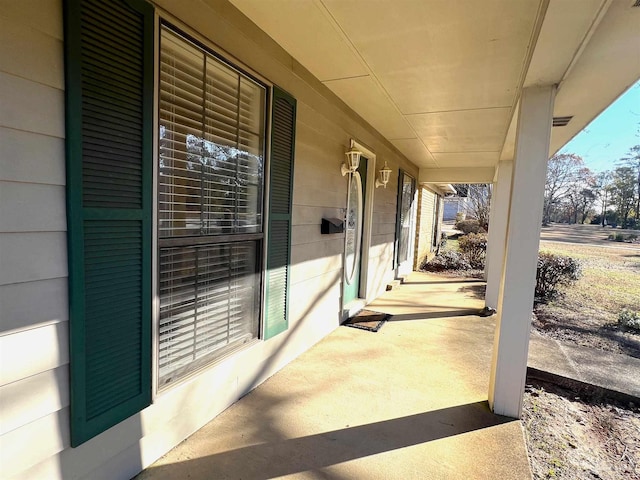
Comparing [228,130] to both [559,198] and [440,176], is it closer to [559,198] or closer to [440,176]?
[440,176]

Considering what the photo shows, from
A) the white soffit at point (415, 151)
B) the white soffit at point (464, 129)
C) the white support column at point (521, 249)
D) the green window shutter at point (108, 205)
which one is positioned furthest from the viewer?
the white soffit at point (415, 151)

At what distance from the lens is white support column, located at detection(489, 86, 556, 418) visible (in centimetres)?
228

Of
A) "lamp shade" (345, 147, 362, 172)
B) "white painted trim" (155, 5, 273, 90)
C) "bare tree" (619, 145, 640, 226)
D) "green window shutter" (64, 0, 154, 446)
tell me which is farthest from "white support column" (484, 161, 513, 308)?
"bare tree" (619, 145, 640, 226)

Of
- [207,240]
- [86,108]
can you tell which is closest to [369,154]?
[207,240]

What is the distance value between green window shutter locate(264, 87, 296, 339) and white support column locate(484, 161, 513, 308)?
11.5ft

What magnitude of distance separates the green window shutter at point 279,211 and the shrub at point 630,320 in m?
4.83

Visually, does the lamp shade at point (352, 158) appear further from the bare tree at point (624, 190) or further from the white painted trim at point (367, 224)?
the bare tree at point (624, 190)

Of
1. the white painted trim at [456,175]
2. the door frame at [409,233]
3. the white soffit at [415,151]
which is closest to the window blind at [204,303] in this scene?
the white soffit at [415,151]

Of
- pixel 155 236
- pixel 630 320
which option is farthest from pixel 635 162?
pixel 155 236

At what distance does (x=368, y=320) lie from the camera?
4461 millimetres

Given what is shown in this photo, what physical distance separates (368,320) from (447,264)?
229 inches

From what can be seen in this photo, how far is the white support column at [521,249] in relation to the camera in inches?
89.7

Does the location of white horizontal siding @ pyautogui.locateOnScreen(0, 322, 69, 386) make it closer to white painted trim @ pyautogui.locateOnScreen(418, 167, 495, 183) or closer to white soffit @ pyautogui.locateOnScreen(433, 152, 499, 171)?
white soffit @ pyautogui.locateOnScreen(433, 152, 499, 171)

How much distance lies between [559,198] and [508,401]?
27390 mm
